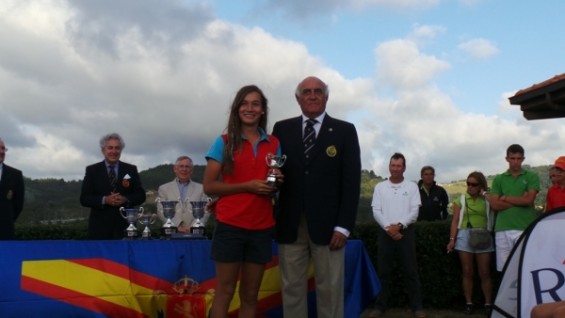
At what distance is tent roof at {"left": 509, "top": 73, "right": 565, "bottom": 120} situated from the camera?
8.86 m

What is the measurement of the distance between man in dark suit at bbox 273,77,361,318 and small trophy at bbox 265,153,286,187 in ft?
0.58

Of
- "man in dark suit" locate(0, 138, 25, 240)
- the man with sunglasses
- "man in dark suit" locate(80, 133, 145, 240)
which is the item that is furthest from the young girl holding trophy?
the man with sunglasses

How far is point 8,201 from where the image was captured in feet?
19.9

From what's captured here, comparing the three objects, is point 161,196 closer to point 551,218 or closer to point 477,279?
point 551,218

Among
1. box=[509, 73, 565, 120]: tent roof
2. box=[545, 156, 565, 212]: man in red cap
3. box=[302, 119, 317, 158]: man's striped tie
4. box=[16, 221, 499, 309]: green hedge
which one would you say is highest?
box=[509, 73, 565, 120]: tent roof

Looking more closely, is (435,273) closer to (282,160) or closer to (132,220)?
(132,220)

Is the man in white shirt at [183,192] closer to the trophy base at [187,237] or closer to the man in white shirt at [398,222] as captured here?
the trophy base at [187,237]

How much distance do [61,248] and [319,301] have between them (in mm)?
1834

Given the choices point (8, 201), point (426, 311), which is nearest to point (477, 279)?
point (426, 311)

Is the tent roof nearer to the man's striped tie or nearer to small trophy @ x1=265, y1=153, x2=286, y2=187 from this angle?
the man's striped tie

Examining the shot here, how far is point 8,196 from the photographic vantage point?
6051 mm

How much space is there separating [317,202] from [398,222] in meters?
2.89

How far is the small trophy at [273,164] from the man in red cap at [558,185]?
3.54m

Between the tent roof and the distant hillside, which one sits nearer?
the tent roof
